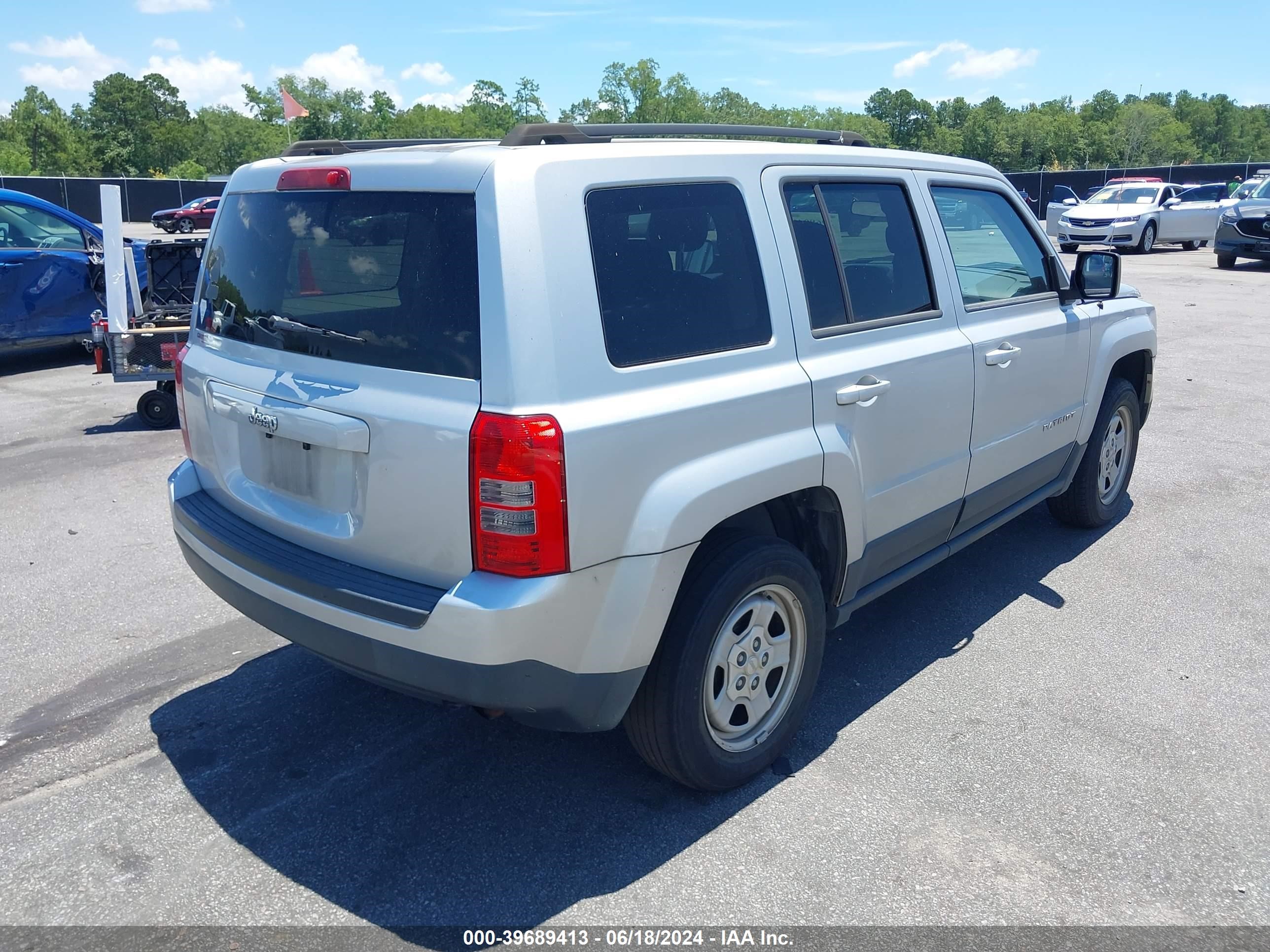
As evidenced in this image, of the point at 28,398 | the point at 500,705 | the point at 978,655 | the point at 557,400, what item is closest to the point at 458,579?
the point at 500,705

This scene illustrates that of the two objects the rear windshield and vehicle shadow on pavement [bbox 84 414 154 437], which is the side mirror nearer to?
the rear windshield

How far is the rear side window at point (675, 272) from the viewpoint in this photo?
279 cm

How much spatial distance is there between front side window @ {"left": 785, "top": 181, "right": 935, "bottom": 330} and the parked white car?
2338cm

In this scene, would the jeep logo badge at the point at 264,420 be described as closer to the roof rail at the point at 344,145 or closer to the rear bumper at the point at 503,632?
the rear bumper at the point at 503,632

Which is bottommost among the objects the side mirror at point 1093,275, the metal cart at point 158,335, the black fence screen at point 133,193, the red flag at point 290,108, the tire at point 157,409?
the tire at point 157,409

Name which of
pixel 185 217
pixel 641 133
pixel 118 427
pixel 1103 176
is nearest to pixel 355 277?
pixel 641 133

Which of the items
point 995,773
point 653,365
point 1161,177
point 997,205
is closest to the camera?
point 653,365

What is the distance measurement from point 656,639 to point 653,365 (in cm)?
77

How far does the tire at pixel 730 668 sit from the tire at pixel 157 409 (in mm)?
6527

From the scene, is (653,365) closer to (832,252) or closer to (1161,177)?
(832,252)

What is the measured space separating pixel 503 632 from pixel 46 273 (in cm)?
972

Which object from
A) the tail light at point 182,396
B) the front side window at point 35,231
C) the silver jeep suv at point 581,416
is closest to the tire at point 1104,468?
the silver jeep suv at point 581,416

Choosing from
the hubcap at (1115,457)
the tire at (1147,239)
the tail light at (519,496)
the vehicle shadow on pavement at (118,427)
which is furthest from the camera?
the tire at (1147,239)

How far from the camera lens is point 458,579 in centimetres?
268
